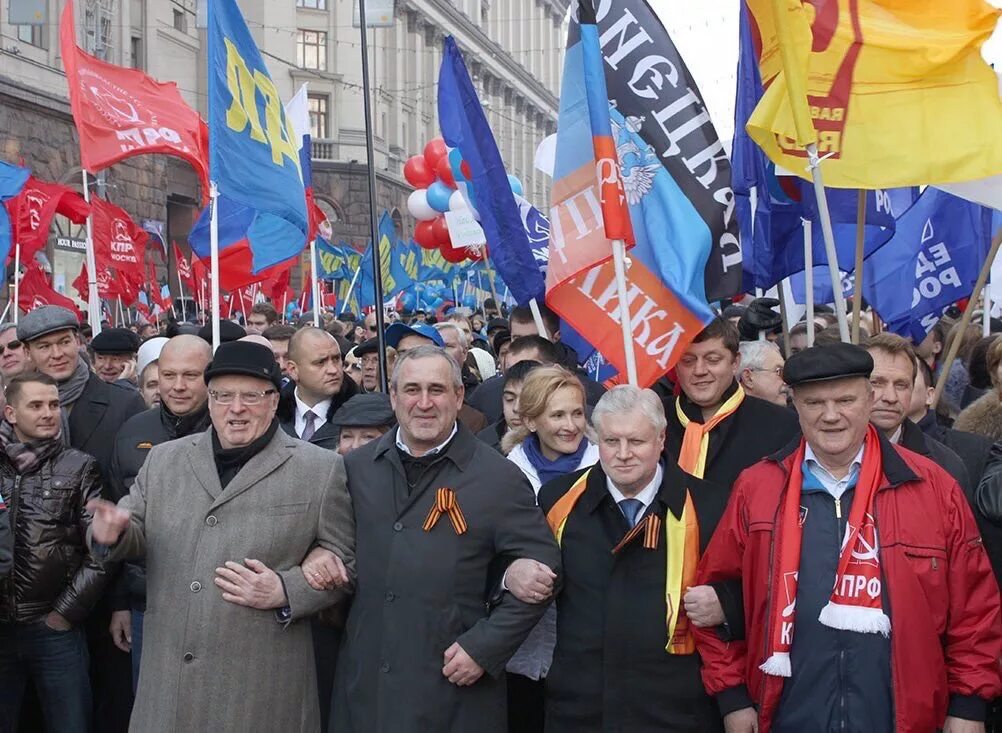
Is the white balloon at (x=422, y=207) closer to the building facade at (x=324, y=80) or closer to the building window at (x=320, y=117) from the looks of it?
the building facade at (x=324, y=80)

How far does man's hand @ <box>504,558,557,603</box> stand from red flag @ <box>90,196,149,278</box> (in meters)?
12.5

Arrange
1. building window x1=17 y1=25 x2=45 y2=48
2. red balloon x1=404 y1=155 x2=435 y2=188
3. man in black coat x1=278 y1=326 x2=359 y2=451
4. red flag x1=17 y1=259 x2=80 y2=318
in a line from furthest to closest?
building window x1=17 y1=25 x2=45 y2=48 → red balloon x1=404 y1=155 x2=435 y2=188 → red flag x1=17 y1=259 x2=80 y2=318 → man in black coat x1=278 y1=326 x2=359 y2=451

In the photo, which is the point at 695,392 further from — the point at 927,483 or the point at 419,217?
the point at 419,217

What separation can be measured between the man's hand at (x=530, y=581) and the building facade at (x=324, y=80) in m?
7.21

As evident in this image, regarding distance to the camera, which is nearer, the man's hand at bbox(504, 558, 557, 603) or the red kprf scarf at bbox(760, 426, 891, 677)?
the red kprf scarf at bbox(760, 426, 891, 677)

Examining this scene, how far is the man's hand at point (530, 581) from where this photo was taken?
3.73 m

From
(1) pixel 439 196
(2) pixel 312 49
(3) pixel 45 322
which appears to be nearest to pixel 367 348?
(3) pixel 45 322

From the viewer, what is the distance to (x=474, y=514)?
3900mm

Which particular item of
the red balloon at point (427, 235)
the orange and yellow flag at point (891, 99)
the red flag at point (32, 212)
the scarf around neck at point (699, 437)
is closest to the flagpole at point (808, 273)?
the orange and yellow flag at point (891, 99)

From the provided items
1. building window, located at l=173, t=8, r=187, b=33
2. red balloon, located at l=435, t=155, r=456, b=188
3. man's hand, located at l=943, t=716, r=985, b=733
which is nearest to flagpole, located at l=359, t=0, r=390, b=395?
man's hand, located at l=943, t=716, r=985, b=733

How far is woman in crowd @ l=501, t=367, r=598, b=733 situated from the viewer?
4.60m

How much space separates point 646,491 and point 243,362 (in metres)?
1.32

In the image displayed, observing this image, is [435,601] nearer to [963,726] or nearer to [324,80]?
[963,726]

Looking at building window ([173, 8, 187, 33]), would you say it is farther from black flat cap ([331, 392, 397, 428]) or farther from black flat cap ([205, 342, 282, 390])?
black flat cap ([205, 342, 282, 390])
